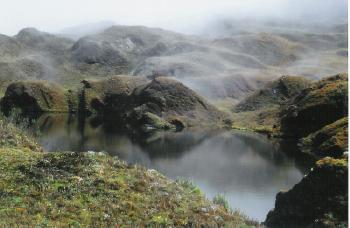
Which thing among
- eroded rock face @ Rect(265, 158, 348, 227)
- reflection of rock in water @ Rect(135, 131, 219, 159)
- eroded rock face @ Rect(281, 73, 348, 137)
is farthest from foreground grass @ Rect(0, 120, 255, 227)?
eroded rock face @ Rect(281, 73, 348, 137)

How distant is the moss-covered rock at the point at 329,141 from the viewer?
82562mm

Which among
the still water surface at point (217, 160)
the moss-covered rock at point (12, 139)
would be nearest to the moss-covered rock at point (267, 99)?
the still water surface at point (217, 160)

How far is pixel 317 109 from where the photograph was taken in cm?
11175

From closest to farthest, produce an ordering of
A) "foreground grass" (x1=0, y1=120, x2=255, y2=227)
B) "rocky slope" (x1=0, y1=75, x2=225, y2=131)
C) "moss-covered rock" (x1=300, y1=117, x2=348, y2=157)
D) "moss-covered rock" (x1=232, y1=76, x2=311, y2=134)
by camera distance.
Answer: "foreground grass" (x1=0, y1=120, x2=255, y2=227) < "moss-covered rock" (x1=300, y1=117, x2=348, y2=157) < "rocky slope" (x1=0, y1=75, x2=225, y2=131) < "moss-covered rock" (x1=232, y1=76, x2=311, y2=134)

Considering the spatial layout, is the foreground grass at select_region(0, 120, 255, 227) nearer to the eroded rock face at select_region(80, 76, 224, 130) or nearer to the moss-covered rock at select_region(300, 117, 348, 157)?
the moss-covered rock at select_region(300, 117, 348, 157)

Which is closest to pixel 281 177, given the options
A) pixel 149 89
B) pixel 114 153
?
pixel 114 153

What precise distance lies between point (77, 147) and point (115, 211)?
56.3 metres

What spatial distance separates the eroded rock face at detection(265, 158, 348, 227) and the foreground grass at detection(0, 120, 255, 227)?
4.34 metres

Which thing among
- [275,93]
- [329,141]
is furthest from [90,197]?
[275,93]

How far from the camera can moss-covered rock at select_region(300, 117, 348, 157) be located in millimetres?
82562

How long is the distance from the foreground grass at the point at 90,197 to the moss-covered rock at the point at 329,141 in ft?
165

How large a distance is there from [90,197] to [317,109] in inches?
3480

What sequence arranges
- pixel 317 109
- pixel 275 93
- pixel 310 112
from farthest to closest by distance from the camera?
Answer: pixel 275 93
pixel 310 112
pixel 317 109

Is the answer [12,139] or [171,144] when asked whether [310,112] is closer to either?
[171,144]
